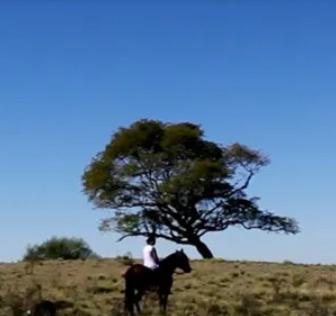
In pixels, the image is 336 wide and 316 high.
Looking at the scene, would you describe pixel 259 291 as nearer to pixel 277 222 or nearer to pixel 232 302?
pixel 232 302

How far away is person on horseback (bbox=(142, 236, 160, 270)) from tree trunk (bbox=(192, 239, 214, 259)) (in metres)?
28.4

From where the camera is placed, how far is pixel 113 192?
56250mm

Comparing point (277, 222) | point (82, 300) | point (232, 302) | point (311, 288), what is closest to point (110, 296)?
point (82, 300)

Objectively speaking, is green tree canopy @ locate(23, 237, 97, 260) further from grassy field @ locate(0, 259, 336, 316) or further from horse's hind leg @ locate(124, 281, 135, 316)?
horse's hind leg @ locate(124, 281, 135, 316)

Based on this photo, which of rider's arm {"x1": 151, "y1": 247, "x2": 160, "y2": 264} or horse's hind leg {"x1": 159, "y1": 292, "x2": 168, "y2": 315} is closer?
horse's hind leg {"x1": 159, "y1": 292, "x2": 168, "y2": 315}

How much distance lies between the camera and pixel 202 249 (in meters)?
56.2

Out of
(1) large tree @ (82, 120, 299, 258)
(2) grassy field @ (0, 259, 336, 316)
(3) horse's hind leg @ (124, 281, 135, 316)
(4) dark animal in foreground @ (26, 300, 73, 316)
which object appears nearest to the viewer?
(4) dark animal in foreground @ (26, 300, 73, 316)

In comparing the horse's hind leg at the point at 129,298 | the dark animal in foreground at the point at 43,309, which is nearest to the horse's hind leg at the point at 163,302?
the horse's hind leg at the point at 129,298

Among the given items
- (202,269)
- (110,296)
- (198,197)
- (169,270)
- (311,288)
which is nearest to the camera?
(169,270)

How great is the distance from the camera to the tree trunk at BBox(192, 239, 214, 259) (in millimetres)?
56006

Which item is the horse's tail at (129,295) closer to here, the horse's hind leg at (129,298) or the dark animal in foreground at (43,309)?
the horse's hind leg at (129,298)

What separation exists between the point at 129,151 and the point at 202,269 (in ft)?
54.3

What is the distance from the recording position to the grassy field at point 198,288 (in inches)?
1050

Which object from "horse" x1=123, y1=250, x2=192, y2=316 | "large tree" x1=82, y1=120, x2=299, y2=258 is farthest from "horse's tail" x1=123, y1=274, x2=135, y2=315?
"large tree" x1=82, y1=120, x2=299, y2=258
